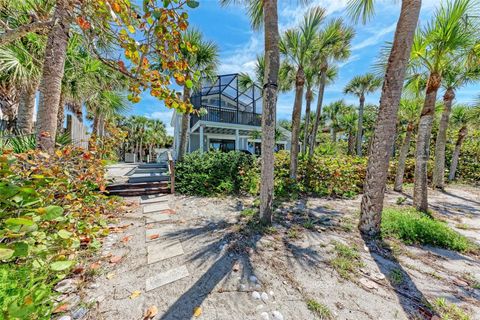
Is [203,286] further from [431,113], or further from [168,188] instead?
[431,113]

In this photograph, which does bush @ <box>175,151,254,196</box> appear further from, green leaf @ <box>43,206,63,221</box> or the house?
the house

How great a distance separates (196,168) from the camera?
672 cm

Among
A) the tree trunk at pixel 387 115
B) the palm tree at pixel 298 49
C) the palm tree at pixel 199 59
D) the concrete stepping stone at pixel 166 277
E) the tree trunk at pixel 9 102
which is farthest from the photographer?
the palm tree at pixel 199 59

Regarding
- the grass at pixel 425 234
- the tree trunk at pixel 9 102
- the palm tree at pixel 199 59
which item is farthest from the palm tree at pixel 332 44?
the tree trunk at pixel 9 102

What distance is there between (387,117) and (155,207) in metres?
5.32

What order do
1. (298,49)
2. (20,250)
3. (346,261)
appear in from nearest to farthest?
(20,250), (346,261), (298,49)

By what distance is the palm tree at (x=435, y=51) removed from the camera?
3.80m

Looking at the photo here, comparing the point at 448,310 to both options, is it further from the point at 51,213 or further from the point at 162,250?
the point at 51,213

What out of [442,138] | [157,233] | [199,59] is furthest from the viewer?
[199,59]

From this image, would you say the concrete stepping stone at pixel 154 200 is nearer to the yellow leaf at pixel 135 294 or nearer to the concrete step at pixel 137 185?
the concrete step at pixel 137 185

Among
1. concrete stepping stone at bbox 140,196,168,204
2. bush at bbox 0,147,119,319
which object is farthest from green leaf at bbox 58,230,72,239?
concrete stepping stone at bbox 140,196,168,204

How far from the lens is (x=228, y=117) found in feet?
42.9

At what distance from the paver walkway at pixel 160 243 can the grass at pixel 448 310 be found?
2.56 m

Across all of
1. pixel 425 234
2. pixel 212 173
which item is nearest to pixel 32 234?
pixel 212 173
